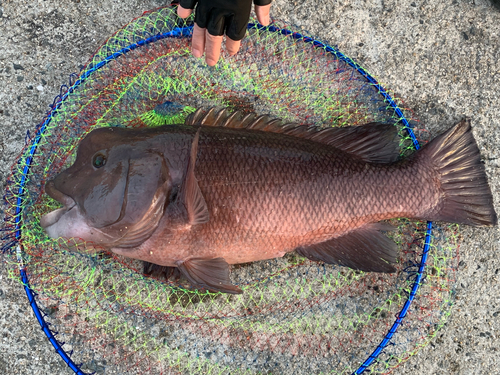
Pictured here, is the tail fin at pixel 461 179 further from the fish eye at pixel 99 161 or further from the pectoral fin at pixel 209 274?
the fish eye at pixel 99 161

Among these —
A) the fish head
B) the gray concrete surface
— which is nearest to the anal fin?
the fish head

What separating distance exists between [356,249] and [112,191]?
4.40 feet

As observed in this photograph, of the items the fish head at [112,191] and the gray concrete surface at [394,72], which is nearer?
the fish head at [112,191]

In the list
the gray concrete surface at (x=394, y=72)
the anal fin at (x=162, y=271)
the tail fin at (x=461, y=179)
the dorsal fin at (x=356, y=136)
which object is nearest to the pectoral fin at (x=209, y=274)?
the anal fin at (x=162, y=271)

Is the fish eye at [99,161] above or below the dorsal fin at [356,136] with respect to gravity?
below

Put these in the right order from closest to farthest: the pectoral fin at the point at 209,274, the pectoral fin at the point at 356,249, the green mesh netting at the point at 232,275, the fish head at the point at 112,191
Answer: the fish head at the point at 112,191 < the pectoral fin at the point at 209,274 < the pectoral fin at the point at 356,249 < the green mesh netting at the point at 232,275

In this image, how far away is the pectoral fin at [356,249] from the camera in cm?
192

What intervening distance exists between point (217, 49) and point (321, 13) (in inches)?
37.3

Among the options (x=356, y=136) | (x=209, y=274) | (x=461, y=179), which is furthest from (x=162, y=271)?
(x=461, y=179)

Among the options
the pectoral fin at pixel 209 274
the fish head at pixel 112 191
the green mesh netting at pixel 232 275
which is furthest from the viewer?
the green mesh netting at pixel 232 275

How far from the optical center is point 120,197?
1.64 metres

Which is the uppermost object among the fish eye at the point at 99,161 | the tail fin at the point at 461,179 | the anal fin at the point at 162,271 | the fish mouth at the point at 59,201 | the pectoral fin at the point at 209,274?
the tail fin at the point at 461,179

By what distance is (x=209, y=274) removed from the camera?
1789mm

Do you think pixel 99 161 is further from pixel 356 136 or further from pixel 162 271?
pixel 356 136
